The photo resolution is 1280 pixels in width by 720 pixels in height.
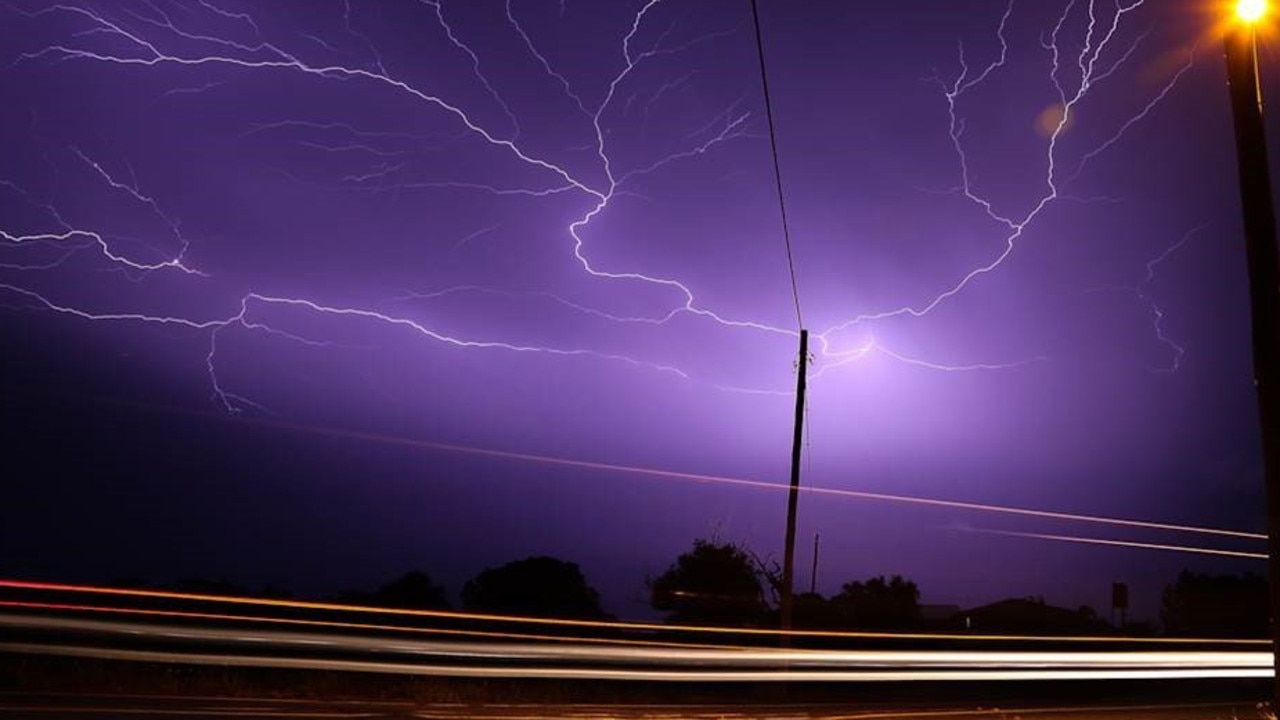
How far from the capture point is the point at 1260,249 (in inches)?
267

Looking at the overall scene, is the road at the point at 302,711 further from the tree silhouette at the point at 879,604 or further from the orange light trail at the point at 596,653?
the tree silhouette at the point at 879,604

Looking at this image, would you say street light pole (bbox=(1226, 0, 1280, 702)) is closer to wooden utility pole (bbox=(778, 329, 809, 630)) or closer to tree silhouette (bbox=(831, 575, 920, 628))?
wooden utility pole (bbox=(778, 329, 809, 630))

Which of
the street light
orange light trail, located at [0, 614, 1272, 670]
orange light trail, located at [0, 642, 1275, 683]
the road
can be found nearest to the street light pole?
the street light

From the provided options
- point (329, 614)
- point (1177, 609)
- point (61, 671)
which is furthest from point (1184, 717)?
point (1177, 609)

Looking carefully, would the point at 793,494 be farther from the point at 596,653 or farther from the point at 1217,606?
the point at 1217,606

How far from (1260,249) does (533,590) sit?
33558 mm

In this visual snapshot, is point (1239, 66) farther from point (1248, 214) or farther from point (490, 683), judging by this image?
point (490, 683)

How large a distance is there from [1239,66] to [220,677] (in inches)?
573

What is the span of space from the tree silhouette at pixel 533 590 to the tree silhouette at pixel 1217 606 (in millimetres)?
29202

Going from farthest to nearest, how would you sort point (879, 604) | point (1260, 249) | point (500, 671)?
point (879, 604) → point (500, 671) → point (1260, 249)

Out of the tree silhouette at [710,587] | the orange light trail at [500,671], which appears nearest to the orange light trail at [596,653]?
the orange light trail at [500,671]

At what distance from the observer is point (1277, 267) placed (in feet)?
22.0

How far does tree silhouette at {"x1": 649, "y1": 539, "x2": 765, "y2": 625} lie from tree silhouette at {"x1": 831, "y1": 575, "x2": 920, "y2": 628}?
163 inches

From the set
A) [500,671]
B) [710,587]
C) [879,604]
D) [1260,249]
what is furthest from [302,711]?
[879,604]
